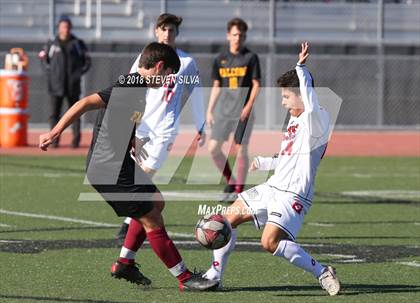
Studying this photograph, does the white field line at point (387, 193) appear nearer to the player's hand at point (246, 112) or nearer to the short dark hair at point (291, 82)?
the player's hand at point (246, 112)

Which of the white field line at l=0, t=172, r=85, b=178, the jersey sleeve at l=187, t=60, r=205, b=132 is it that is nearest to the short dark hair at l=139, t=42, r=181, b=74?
the jersey sleeve at l=187, t=60, r=205, b=132

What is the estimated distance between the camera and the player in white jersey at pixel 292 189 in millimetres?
7758

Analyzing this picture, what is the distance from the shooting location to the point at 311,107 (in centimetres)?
782

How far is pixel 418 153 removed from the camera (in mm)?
21297

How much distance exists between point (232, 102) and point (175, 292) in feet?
22.0

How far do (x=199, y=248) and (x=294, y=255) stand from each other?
2.47 metres

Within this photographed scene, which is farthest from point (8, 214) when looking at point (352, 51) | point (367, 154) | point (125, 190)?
point (352, 51)

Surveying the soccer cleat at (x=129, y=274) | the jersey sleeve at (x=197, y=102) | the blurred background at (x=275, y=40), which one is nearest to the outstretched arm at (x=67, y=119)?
the soccer cleat at (x=129, y=274)

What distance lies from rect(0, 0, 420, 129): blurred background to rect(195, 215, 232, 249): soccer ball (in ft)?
54.4

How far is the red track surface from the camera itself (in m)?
20.6

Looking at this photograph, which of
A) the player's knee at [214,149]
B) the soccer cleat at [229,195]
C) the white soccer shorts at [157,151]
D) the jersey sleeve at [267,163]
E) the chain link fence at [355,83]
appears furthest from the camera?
the chain link fence at [355,83]

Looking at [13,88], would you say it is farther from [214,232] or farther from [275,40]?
A: [214,232]

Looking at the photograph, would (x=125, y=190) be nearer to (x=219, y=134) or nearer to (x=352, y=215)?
(x=352, y=215)

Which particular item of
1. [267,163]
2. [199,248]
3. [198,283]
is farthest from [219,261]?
[199,248]
